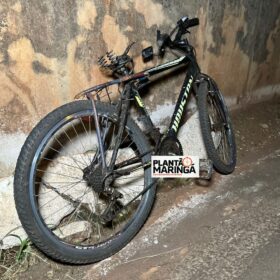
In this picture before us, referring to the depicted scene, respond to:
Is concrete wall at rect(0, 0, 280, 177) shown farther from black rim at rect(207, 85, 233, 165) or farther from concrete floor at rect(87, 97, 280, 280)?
concrete floor at rect(87, 97, 280, 280)

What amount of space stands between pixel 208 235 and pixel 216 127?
1.29 m

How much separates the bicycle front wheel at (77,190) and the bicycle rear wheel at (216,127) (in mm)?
772

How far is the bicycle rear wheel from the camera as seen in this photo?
3330mm

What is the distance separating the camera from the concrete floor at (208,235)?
2.49 m

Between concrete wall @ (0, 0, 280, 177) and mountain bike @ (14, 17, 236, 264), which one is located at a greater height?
concrete wall @ (0, 0, 280, 177)

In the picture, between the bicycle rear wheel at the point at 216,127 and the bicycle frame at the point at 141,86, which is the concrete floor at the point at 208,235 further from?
the bicycle frame at the point at 141,86

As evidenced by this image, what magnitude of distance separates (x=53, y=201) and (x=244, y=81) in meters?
3.05

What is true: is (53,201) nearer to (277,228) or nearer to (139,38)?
(139,38)

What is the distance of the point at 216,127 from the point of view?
12.2 ft

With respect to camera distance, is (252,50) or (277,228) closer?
(277,228)

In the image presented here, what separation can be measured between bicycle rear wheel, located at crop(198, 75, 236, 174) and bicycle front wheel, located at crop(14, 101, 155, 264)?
77 centimetres

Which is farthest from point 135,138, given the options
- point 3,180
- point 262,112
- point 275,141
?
point 262,112

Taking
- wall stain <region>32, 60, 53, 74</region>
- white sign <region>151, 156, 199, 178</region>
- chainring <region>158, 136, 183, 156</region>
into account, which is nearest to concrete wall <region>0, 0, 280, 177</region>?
wall stain <region>32, 60, 53, 74</region>

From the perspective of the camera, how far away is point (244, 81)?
15.4 feet
